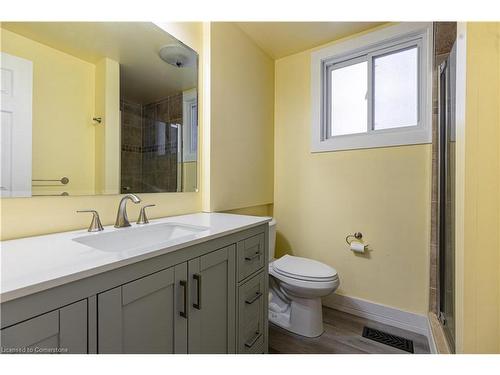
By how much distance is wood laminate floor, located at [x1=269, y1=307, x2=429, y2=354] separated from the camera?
4.76 feet

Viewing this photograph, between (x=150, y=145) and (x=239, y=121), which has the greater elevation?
(x=239, y=121)

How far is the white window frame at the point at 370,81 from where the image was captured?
1.64 meters

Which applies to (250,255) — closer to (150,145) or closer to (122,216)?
(122,216)

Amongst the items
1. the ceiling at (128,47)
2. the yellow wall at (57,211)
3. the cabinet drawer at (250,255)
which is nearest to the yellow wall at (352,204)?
the cabinet drawer at (250,255)

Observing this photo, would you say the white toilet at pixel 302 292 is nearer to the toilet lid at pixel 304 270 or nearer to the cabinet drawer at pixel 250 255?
the toilet lid at pixel 304 270

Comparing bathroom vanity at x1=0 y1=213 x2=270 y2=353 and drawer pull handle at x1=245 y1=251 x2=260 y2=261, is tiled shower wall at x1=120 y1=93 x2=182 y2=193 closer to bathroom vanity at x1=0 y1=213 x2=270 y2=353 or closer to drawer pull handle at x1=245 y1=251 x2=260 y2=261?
bathroom vanity at x1=0 y1=213 x2=270 y2=353

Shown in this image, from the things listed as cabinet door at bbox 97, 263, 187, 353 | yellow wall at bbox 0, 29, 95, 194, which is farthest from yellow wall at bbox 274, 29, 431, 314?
yellow wall at bbox 0, 29, 95, 194

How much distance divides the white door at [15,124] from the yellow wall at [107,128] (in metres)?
0.24

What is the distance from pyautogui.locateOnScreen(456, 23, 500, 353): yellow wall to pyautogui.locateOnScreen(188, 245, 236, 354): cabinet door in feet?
2.74

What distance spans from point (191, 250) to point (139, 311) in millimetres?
244

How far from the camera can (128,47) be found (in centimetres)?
124

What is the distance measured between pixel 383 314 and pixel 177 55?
7.61 ft

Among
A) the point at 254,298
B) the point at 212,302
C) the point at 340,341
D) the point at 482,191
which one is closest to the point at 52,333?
the point at 212,302
